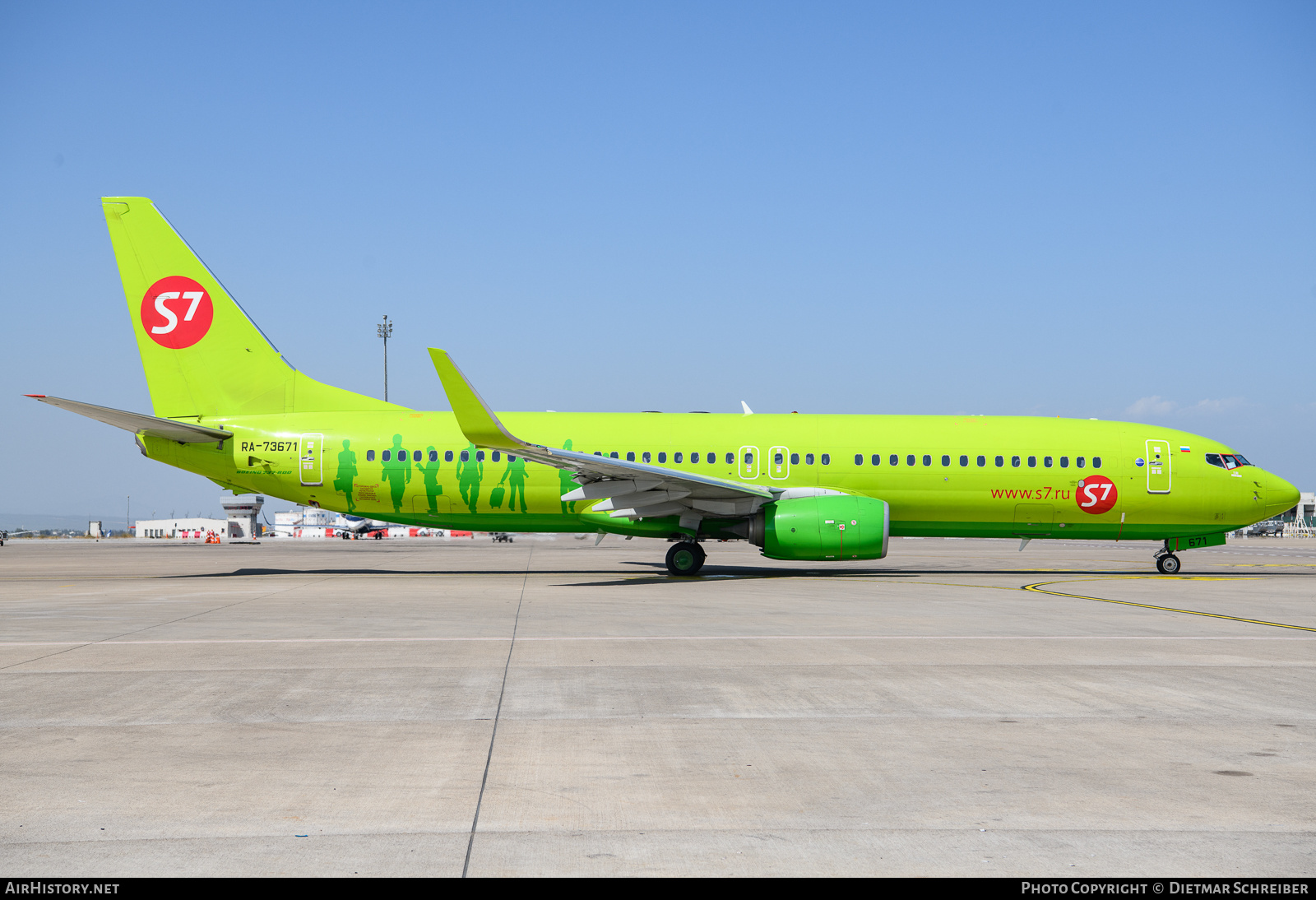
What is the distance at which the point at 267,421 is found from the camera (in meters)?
23.7

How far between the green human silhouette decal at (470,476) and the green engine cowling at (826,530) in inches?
284

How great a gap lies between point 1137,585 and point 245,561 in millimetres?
27973

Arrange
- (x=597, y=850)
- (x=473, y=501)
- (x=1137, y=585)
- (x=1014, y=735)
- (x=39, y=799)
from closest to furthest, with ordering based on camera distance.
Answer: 1. (x=597, y=850)
2. (x=39, y=799)
3. (x=1014, y=735)
4. (x=1137, y=585)
5. (x=473, y=501)

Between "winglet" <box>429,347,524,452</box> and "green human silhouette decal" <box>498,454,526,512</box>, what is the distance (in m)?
3.08

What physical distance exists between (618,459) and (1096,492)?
12032 millimetres

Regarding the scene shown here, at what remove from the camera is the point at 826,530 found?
69.5 ft

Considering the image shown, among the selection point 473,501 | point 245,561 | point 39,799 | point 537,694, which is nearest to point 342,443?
point 473,501

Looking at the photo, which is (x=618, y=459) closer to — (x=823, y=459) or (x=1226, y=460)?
(x=823, y=459)

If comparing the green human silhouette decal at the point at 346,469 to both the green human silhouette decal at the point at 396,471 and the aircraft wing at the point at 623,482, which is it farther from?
the aircraft wing at the point at 623,482

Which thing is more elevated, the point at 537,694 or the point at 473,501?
the point at 473,501

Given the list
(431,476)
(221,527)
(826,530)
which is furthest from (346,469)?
(221,527)

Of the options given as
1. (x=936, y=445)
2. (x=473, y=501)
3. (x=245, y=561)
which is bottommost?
(x=245, y=561)

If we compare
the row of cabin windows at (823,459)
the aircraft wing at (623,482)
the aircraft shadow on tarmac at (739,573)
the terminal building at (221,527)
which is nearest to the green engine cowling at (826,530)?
the aircraft wing at (623,482)

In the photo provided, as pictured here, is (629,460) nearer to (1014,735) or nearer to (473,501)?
(473,501)
